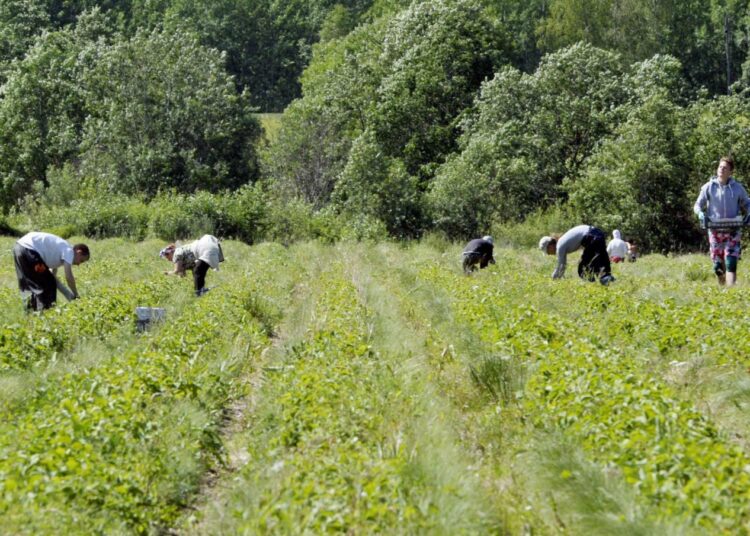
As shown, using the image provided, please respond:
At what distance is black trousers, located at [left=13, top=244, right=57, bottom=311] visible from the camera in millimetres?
11508

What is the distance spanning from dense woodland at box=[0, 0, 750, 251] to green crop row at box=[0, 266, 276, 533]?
84.2 ft

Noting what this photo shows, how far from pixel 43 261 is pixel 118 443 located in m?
6.79

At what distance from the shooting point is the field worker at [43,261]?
11438 mm

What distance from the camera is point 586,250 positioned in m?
14.5

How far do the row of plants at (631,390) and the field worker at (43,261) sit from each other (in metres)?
5.10

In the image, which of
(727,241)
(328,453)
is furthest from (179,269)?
(328,453)

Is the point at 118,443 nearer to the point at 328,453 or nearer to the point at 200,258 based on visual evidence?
the point at 328,453

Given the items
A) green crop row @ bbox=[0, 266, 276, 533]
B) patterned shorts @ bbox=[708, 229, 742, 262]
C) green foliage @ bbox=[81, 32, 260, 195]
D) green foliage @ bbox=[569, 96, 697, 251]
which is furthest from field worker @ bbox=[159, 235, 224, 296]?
green foliage @ bbox=[81, 32, 260, 195]

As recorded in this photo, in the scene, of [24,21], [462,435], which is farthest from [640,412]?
[24,21]

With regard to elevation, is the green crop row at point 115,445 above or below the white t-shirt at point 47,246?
above

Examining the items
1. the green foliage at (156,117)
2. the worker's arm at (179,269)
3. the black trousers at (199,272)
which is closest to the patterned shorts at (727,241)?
the black trousers at (199,272)

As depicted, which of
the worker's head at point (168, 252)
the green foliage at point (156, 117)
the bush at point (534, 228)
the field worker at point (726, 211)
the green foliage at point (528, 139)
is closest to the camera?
the field worker at point (726, 211)

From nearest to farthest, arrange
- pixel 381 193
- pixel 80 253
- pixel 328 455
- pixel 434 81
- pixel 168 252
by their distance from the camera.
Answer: pixel 328 455 → pixel 80 253 → pixel 168 252 → pixel 381 193 → pixel 434 81

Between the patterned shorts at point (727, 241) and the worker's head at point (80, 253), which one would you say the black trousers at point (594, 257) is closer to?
the patterned shorts at point (727, 241)
